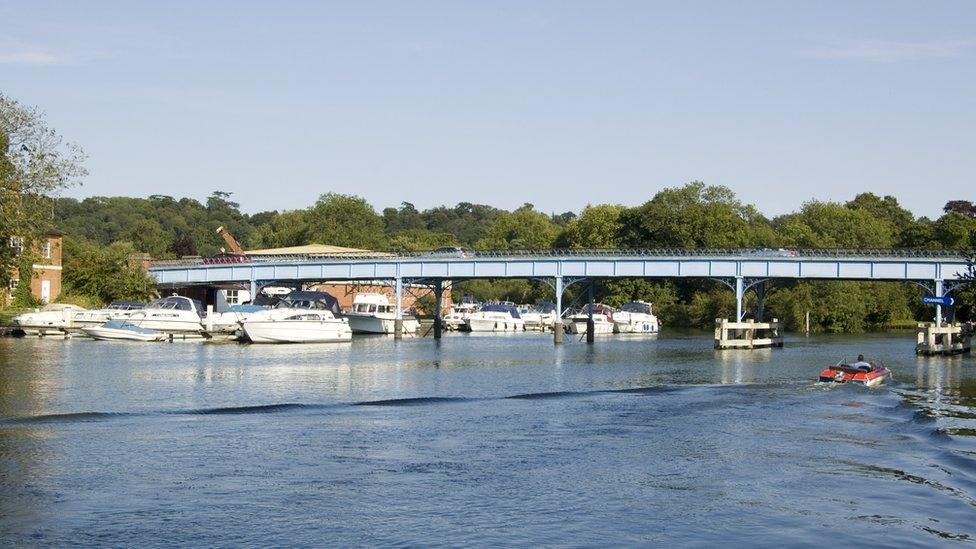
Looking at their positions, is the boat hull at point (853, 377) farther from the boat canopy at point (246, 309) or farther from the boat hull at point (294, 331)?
the boat canopy at point (246, 309)

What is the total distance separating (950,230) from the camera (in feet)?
451

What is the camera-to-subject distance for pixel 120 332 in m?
82.9

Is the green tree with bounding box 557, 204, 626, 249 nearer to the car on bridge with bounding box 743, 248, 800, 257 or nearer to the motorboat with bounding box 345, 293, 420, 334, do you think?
the motorboat with bounding box 345, 293, 420, 334

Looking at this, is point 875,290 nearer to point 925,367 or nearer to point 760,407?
point 925,367

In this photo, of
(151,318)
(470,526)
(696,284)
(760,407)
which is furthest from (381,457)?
(696,284)

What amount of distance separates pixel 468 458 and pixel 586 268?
74.6 metres

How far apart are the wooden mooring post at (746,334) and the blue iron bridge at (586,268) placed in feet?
8.93

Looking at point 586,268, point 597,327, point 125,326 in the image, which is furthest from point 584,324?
point 125,326

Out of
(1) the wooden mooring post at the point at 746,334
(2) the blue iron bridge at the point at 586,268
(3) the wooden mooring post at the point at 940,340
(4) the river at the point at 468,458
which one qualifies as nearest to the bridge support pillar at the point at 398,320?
(2) the blue iron bridge at the point at 586,268

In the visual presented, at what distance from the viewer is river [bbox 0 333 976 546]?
24375 mm

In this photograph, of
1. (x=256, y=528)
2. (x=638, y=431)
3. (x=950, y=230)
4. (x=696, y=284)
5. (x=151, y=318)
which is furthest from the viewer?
(x=696, y=284)

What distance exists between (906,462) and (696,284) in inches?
5105

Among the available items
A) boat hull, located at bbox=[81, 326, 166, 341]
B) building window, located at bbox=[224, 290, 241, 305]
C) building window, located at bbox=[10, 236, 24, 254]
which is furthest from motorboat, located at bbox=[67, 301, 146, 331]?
building window, located at bbox=[224, 290, 241, 305]

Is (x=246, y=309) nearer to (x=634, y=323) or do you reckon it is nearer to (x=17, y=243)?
(x=17, y=243)
